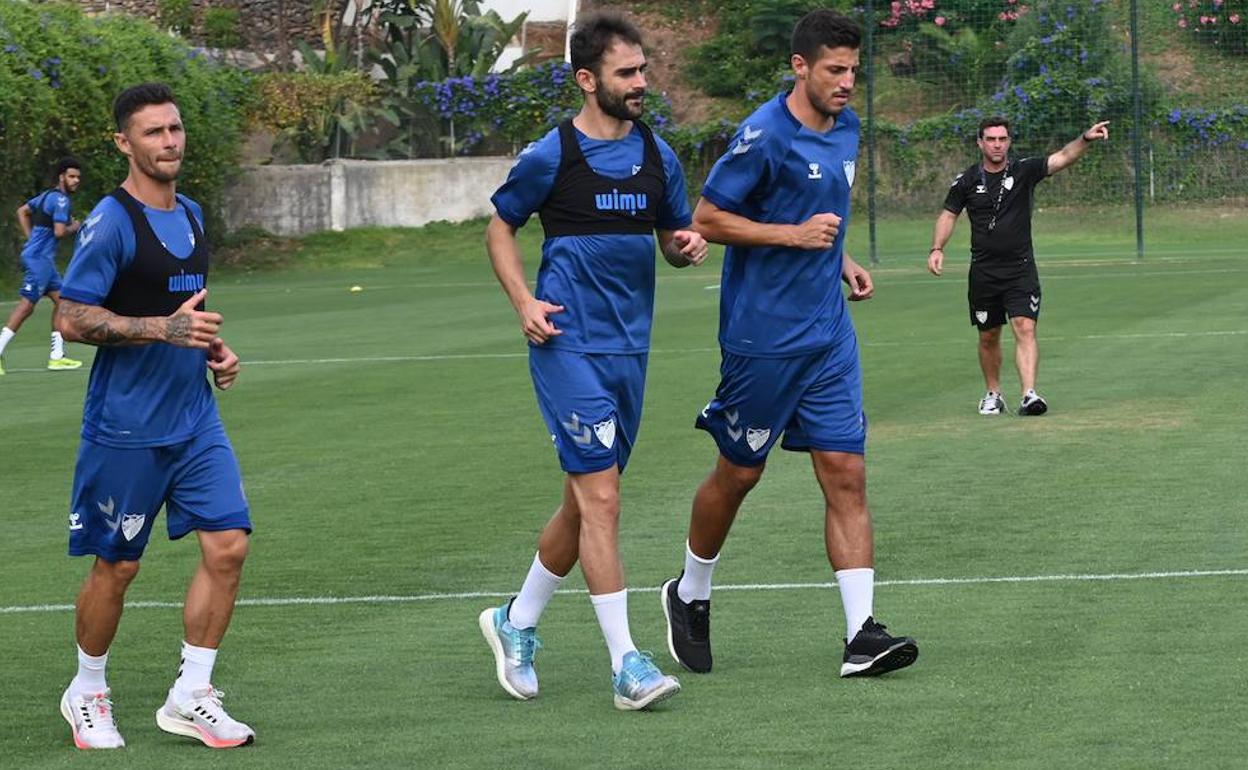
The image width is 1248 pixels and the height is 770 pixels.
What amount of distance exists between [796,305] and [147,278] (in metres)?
2.21

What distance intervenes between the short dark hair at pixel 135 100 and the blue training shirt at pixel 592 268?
1.16 meters

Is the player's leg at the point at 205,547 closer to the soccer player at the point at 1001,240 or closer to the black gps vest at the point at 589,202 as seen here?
the black gps vest at the point at 589,202

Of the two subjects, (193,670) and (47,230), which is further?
(47,230)

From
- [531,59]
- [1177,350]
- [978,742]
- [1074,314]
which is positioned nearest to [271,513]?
[978,742]

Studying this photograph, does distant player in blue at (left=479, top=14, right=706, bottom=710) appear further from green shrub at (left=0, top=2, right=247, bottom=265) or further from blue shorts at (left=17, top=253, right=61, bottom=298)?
green shrub at (left=0, top=2, right=247, bottom=265)

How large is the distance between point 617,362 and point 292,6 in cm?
4151

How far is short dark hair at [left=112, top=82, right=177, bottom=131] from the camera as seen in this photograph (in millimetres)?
6848

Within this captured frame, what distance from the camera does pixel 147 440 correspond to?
6852 mm

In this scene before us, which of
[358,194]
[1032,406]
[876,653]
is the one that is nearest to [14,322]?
[1032,406]

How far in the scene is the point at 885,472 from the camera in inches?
489

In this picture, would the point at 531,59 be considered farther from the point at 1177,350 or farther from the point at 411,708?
the point at 411,708

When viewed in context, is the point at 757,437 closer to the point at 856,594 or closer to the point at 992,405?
the point at 856,594

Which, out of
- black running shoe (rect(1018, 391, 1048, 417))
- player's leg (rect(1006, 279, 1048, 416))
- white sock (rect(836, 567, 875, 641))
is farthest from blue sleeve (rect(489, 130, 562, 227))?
player's leg (rect(1006, 279, 1048, 416))

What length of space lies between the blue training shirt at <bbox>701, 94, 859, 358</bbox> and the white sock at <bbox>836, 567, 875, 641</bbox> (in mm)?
769
